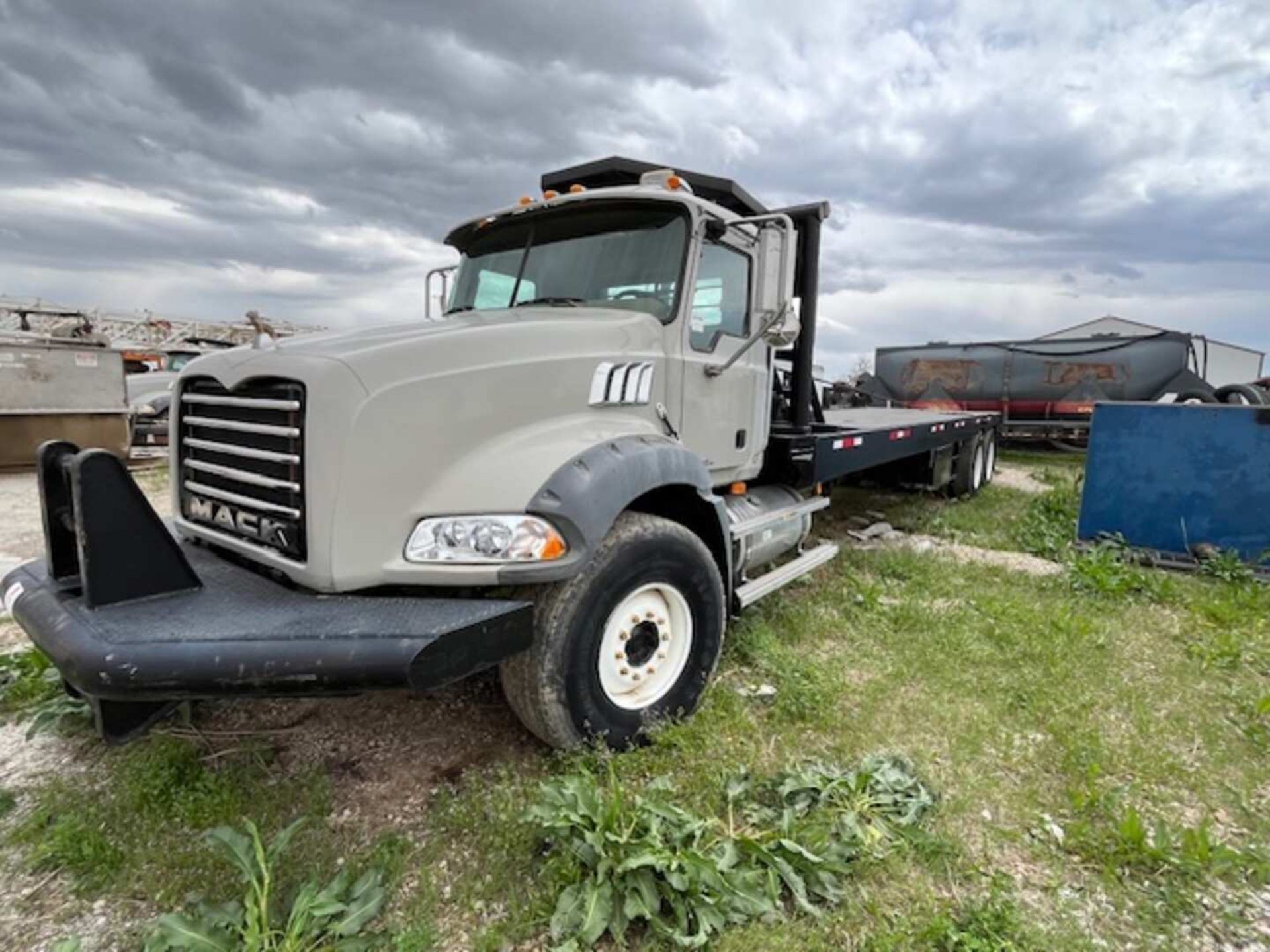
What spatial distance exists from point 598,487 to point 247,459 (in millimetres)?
1307

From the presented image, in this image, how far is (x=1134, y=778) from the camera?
8.86 feet

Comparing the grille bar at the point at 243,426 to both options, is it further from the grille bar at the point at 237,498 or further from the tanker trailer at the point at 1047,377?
the tanker trailer at the point at 1047,377

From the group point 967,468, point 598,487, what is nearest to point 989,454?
point 967,468

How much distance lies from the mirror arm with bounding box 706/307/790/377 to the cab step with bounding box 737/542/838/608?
1.15 meters

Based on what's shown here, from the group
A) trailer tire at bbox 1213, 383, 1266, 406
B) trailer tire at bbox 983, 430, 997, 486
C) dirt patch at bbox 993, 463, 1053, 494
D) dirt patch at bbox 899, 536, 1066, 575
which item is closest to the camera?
dirt patch at bbox 899, 536, 1066, 575

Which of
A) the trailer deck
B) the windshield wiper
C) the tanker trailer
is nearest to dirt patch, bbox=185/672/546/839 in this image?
the windshield wiper

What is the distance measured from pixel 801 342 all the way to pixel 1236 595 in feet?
11.3

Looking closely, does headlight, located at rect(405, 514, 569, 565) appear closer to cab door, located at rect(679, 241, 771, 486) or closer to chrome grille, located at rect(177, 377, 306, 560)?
chrome grille, located at rect(177, 377, 306, 560)

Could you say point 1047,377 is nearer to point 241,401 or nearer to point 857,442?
point 857,442

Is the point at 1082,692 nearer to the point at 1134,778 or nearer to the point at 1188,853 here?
the point at 1134,778

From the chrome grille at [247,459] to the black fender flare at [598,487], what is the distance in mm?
788

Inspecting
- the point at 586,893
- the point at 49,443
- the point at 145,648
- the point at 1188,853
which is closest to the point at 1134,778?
the point at 1188,853

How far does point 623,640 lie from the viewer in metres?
2.73

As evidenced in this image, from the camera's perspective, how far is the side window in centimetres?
349
